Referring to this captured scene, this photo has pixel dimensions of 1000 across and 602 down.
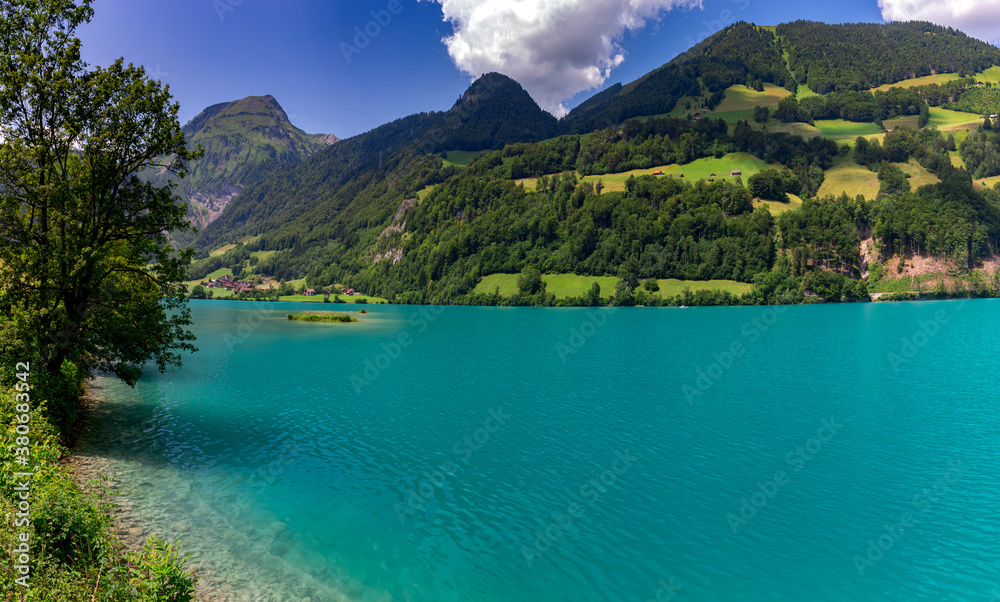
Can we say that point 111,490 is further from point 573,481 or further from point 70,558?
point 573,481

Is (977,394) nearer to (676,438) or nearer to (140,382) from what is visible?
(676,438)

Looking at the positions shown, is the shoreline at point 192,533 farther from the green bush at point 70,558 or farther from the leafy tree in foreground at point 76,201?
the leafy tree in foreground at point 76,201

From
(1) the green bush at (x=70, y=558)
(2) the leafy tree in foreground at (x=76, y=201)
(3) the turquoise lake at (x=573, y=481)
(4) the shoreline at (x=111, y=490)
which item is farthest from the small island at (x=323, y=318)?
(1) the green bush at (x=70, y=558)

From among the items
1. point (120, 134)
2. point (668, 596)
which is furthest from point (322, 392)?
point (668, 596)

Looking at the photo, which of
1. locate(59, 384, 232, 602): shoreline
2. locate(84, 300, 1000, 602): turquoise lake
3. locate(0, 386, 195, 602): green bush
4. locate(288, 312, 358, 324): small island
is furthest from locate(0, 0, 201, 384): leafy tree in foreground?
locate(288, 312, 358, 324): small island

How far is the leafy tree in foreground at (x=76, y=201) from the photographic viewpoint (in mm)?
24266

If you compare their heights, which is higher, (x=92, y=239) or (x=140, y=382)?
(x=92, y=239)

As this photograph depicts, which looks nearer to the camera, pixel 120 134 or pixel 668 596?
pixel 668 596

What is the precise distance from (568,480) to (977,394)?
44.7 metres

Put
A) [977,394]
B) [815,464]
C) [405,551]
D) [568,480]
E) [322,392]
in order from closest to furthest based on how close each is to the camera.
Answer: [405,551] < [568,480] < [815,464] < [977,394] < [322,392]

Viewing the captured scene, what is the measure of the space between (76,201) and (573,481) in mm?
32630

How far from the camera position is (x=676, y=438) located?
3070 cm

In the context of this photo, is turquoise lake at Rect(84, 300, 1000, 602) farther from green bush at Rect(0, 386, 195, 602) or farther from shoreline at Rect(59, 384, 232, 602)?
green bush at Rect(0, 386, 195, 602)

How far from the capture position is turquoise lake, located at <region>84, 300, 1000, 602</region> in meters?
16.1
